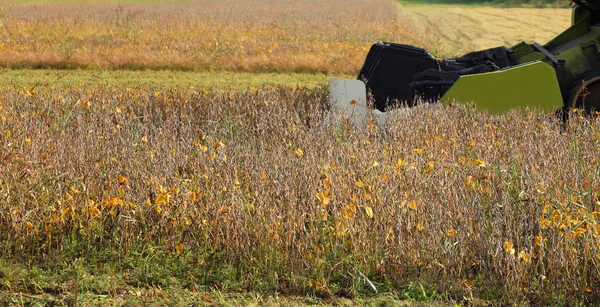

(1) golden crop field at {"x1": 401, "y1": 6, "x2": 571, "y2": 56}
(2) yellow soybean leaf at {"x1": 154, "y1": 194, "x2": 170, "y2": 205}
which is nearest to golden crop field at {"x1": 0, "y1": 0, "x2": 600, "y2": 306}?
(2) yellow soybean leaf at {"x1": 154, "y1": 194, "x2": 170, "y2": 205}

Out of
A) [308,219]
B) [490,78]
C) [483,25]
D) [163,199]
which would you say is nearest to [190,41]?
[490,78]

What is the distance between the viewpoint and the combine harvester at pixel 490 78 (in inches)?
266

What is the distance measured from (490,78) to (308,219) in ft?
9.98

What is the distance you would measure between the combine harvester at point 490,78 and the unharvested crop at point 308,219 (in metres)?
1.52

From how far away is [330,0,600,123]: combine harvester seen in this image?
6.77 metres

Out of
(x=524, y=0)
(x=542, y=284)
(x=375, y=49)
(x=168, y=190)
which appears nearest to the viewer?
(x=542, y=284)

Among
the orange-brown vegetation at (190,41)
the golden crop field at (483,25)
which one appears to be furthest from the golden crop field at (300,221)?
the golden crop field at (483,25)

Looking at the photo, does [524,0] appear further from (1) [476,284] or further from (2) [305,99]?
(1) [476,284]

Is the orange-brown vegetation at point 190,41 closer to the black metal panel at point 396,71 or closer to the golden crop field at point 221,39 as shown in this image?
the golden crop field at point 221,39

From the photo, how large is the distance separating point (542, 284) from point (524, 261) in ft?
0.48

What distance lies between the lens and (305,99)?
8.03 metres

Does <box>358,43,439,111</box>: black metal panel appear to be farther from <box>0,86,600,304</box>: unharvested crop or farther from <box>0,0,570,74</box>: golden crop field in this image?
<box>0,0,570,74</box>: golden crop field

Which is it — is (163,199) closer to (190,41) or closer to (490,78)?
(490,78)

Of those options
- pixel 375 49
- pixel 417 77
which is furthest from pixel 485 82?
pixel 375 49
